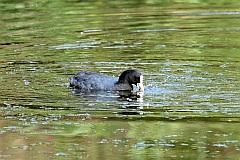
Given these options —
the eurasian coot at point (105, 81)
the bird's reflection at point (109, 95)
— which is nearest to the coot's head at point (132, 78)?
the eurasian coot at point (105, 81)

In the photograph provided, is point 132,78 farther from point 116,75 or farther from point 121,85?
point 116,75

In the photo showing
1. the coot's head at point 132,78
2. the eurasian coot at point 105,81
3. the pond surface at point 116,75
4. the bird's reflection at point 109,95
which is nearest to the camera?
the pond surface at point 116,75

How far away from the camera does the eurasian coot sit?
1328 centimetres

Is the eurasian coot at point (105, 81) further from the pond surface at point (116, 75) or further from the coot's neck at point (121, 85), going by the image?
the pond surface at point (116, 75)

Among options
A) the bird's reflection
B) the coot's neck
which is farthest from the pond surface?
the coot's neck

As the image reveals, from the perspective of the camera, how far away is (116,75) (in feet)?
46.7

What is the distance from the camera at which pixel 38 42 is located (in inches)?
682

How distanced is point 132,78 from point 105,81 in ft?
1.44

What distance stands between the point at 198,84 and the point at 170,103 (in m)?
1.27

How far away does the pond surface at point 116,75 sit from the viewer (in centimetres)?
986

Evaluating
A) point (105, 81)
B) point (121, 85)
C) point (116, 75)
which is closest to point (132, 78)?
point (121, 85)

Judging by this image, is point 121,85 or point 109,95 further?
point 121,85

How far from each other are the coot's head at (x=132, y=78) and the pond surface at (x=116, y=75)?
0.58ft

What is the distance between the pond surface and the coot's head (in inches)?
7.0
